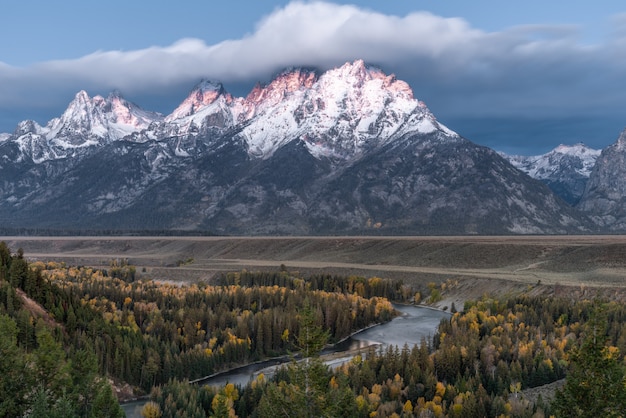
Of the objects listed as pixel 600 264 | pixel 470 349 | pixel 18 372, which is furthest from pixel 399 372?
pixel 600 264

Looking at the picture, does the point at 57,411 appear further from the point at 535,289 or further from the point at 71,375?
the point at 535,289

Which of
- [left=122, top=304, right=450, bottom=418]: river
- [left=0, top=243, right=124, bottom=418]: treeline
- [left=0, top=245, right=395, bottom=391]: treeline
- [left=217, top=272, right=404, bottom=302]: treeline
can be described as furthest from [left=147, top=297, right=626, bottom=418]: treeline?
[left=217, top=272, right=404, bottom=302]: treeline

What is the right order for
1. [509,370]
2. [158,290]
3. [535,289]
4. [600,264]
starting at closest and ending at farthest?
[509,370], [535,289], [158,290], [600,264]

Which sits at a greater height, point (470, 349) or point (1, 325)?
point (1, 325)

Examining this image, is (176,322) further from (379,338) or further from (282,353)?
(379,338)

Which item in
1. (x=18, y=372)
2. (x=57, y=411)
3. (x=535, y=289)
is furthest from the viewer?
Result: (x=535, y=289)

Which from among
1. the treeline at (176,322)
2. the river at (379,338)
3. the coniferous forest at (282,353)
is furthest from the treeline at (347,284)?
the coniferous forest at (282,353)

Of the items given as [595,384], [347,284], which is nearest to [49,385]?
[595,384]
